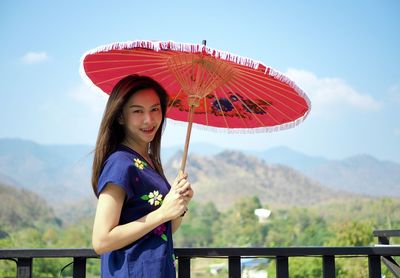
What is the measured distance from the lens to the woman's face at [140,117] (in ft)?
5.33

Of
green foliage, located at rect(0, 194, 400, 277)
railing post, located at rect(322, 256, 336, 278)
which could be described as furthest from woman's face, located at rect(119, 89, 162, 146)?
green foliage, located at rect(0, 194, 400, 277)

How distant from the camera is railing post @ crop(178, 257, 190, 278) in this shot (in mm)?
1764

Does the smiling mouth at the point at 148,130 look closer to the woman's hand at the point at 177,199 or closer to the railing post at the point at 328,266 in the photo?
the woman's hand at the point at 177,199

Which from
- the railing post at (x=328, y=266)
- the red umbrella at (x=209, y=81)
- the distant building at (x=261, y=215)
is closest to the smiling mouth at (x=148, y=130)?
the red umbrella at (x=209, y=81)

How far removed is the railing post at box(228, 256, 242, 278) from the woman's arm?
0.36m

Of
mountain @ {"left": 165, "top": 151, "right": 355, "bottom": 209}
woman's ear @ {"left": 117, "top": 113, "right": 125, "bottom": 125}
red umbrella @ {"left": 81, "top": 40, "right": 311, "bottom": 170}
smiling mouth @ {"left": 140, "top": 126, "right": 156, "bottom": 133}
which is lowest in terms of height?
smiling mouth @ {"left": 140, "top": 126, "right": 156, "bottom": 133}

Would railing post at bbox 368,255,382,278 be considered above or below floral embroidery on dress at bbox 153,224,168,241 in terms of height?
below

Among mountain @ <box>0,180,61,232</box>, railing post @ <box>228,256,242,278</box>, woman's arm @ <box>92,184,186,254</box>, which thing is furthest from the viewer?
mountain @ <box>0,180,61,232</box>

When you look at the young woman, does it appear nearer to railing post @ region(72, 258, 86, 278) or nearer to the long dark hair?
the long dark hair

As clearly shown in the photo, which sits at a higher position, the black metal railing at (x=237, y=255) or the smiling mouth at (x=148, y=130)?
the smiling mouth at (x=148, y=130)

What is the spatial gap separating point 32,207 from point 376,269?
39.4 m

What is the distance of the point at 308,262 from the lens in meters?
25.0

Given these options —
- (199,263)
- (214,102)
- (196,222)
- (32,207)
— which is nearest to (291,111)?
(214,102)

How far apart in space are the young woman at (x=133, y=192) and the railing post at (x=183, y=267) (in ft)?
0.43
